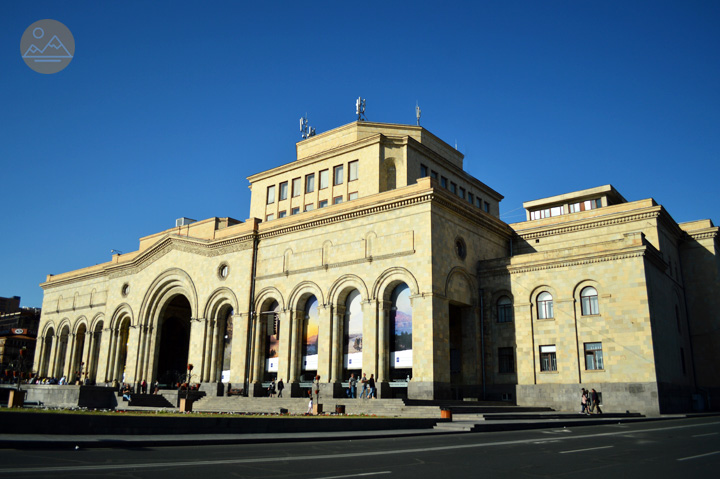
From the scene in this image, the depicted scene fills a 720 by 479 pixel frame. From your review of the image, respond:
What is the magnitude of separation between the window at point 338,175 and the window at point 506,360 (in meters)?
16.7

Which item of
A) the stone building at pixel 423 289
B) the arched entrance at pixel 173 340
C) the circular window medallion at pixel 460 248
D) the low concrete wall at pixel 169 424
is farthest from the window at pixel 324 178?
the low concrete wall at pixel 169 424

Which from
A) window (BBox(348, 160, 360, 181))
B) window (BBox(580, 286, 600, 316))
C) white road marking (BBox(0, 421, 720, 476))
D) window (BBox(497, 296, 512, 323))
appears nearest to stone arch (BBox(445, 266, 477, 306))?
window (BBox(497, 296, 512, 323))

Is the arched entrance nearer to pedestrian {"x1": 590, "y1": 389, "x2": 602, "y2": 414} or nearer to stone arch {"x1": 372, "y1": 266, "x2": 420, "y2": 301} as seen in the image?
stone arch {"x1": 372, "y1": 266, "x2": 420, "y2": 301}

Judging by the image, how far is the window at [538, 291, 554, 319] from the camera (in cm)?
3266

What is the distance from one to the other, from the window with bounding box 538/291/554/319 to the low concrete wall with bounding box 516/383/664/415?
156 inches

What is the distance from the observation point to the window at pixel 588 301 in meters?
31.1

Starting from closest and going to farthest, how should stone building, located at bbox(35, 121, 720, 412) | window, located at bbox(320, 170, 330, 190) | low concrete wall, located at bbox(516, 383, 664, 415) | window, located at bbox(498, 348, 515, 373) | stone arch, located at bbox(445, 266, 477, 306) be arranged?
low concrete wall, located at bbox(516, 383, 664, 415) < stone building, located at bbox(35, 121, 720, 412) < stone arch, located at bbox(445, 266, 477, 306) < window, located at bbox(498, 348, 515, 373) < window, located at bbox(320, 170, 330, 190)

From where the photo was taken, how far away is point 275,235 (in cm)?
3878

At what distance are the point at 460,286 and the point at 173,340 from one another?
27.0 meters

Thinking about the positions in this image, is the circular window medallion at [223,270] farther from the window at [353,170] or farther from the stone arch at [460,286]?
the stone arch at [460,286]

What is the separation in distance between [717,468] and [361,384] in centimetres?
2216

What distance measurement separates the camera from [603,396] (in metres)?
29.5

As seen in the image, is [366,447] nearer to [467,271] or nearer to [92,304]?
[467,271]

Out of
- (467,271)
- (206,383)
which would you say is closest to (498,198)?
(467,271)
